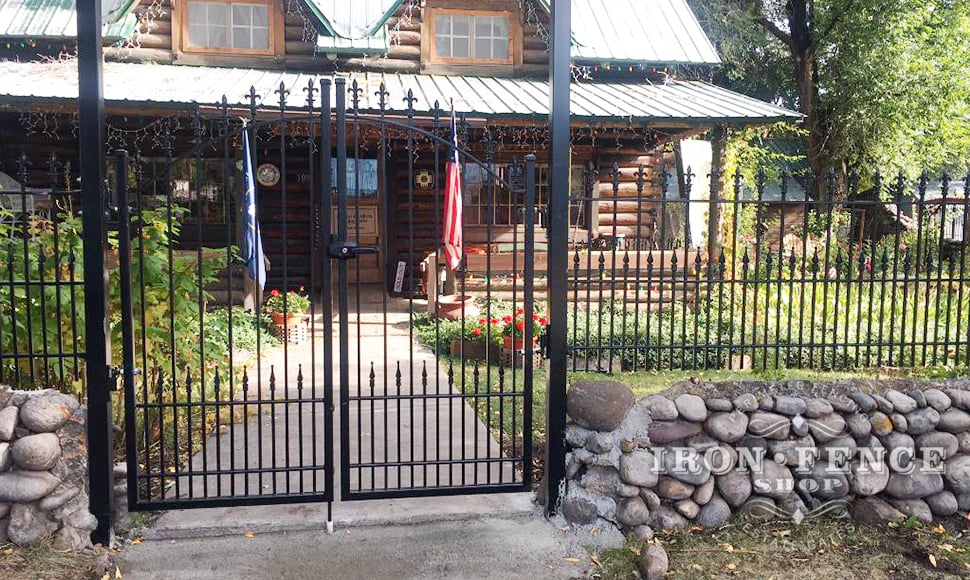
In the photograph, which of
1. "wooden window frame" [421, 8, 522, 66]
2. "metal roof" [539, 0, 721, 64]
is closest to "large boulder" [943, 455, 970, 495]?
"metal roof" [539, 0, 721, 64]

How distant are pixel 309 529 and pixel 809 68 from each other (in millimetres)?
21721

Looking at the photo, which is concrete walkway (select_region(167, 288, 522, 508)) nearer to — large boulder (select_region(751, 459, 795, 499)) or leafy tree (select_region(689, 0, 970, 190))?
large boulder (select_region(751, 459, 795, 499))

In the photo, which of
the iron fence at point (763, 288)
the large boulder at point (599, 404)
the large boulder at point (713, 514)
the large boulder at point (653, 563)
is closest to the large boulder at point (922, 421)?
the iron fence at point (763, 288)

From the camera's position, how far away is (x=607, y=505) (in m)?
4.35

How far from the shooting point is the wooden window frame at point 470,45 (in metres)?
13.6

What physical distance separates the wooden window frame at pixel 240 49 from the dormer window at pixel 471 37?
2.51m

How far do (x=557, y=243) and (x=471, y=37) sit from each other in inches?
409

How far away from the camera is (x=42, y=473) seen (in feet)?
13.0

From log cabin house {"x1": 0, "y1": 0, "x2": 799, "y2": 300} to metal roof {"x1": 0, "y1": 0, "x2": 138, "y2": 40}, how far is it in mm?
32

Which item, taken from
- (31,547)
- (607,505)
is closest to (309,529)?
(31,547)

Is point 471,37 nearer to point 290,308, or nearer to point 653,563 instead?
point 290,308

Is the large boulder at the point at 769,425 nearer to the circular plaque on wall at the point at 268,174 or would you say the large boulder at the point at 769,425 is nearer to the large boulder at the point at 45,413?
the large boulder at the point at 45,413

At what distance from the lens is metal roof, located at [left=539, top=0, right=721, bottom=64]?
13531mm

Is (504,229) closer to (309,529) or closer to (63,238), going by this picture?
(63,238)
